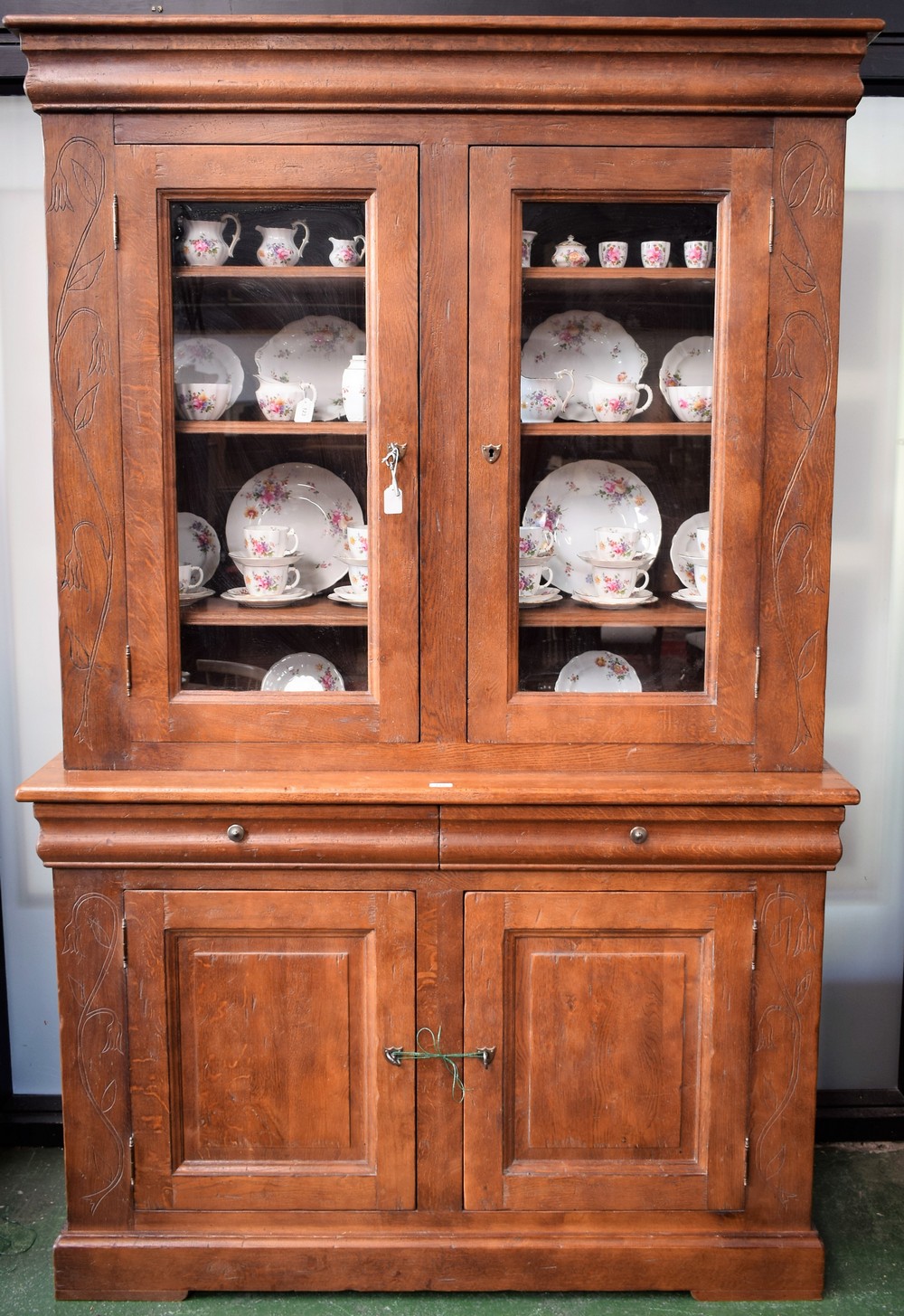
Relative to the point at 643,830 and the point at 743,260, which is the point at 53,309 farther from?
the point at 643,830

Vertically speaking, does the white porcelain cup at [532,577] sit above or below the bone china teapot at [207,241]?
below

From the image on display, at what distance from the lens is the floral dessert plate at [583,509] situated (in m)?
1.96

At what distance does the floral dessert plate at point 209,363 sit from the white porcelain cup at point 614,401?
590 millimetres

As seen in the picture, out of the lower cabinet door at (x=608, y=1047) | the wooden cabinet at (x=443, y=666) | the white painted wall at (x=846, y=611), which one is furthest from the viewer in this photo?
the white painted wall at (x=846, y=611)

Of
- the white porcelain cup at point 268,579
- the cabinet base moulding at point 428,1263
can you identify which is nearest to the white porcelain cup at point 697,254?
the white porcelain cup at point 268,579

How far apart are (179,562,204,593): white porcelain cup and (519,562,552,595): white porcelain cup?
0.54 m

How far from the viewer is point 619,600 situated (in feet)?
6.53

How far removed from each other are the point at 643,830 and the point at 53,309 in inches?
49.5

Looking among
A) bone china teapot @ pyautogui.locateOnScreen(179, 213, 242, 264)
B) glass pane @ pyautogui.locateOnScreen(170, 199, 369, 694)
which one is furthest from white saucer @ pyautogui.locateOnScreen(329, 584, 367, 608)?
bone china teapot @ pyautogui.locateOnScreen(179, 213, 242, 264)

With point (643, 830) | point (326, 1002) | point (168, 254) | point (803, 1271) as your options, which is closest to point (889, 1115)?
point (803, 1271)

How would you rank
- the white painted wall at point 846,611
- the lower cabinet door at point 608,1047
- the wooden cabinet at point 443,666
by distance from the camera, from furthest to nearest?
the white painted wall at point 846,611
the lower cabinet door at point 608,1047
the wooden cabinet at point 443,666

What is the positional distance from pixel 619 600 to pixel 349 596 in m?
0.46

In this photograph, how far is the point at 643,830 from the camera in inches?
74.0

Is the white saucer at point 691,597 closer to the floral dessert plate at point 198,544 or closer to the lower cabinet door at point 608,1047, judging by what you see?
the lower cabinet door at point 608,1047
